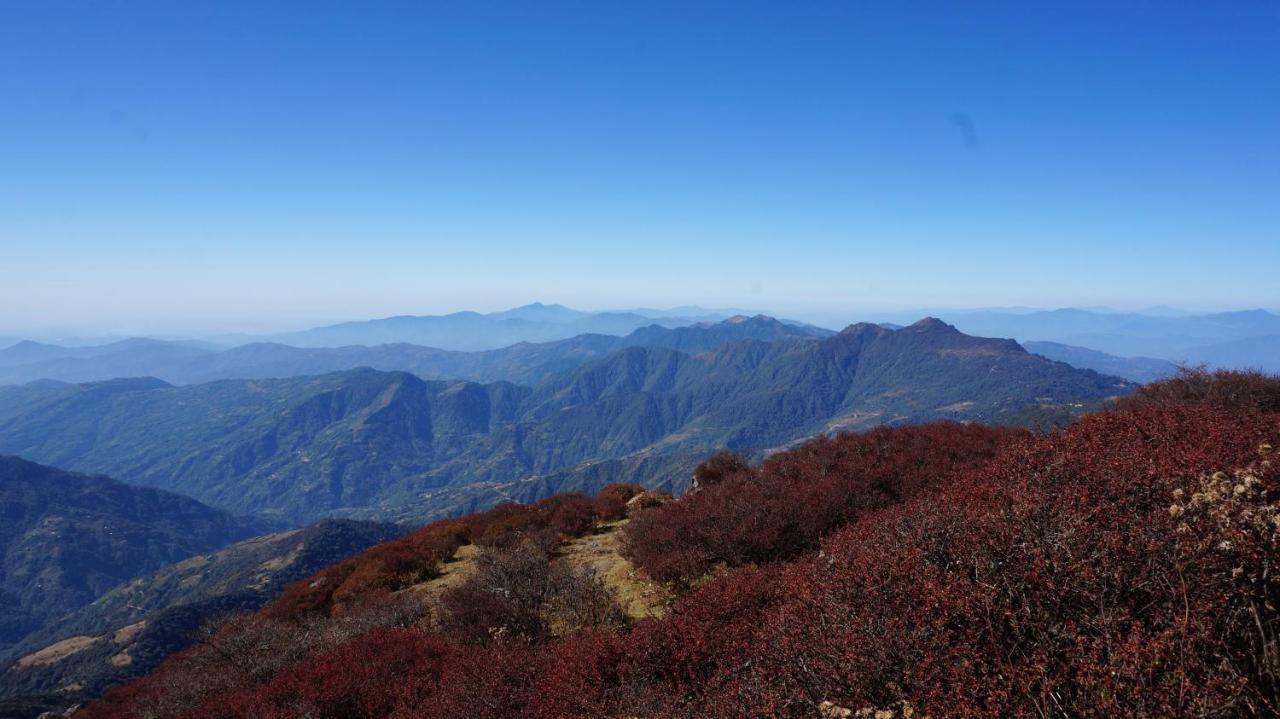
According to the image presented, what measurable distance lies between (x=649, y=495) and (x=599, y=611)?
509 inches

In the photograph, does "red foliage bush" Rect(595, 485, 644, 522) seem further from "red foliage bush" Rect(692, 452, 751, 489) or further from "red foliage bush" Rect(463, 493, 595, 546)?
"red foliage bush" Rect(692, 452, 751, 489)

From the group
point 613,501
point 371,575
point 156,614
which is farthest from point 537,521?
point 156,614

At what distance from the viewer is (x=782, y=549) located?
1308cm

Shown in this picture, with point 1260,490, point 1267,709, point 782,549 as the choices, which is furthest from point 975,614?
point 782,549

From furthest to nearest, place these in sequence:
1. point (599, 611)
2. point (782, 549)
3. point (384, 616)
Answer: point (384, 616) < point (782, 549) < point (599, 611)

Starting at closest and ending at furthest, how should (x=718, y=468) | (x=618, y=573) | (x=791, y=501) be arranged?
(x=791, y=501) < (x=618, y=573) < (x=718, y=468)

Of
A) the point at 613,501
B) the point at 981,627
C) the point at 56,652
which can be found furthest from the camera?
the point at 56,652

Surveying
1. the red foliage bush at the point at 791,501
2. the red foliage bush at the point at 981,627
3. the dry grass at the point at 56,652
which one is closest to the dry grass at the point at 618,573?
the red foliage bush at the point at 791,501

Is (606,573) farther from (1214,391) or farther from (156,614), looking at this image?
(156,614)

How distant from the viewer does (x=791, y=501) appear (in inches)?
559

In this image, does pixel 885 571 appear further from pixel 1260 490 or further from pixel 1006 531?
pixel 1260 490

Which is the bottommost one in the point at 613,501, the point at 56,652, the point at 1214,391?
the point at 56,652

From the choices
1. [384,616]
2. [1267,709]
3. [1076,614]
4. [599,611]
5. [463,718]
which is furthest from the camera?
[384,616]

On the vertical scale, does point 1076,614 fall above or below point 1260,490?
below
